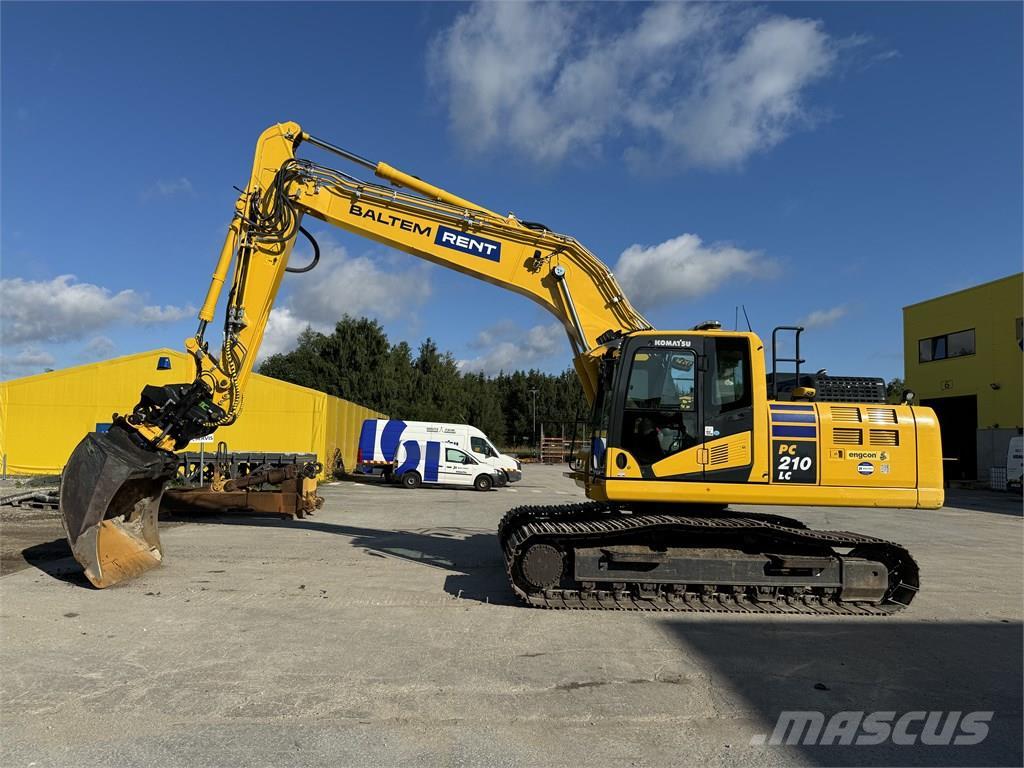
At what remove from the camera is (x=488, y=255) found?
927 centimetres

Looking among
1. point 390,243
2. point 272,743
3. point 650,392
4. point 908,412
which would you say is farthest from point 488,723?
point 390,243

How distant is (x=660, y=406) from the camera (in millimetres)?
7375

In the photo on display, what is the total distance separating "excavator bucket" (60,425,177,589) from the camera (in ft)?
Answer: 24.4

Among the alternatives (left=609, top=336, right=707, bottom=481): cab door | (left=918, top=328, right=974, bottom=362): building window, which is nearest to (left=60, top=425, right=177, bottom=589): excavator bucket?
(left=609, top=336, right=707, bottom=481): cab door

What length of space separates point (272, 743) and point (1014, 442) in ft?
99.9

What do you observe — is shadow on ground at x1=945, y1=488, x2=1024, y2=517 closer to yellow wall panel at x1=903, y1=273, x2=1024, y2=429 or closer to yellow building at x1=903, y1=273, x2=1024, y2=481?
yellow building at x1=903, y1=273, x2=1024, y2=481

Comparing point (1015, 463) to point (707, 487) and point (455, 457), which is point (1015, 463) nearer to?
point (455, 457)

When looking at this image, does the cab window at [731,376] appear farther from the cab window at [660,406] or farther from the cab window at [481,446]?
the cab window at [481,446]

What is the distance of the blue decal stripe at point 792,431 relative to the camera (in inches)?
290

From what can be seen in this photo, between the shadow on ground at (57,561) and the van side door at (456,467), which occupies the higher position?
the van side door at (456,467)

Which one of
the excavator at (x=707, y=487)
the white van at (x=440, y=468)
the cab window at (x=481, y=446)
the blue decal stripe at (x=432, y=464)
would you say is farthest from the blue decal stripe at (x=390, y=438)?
the excavator at (x=707, y=487)

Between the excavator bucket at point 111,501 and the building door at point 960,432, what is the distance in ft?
108

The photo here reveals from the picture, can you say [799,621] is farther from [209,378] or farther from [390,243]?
[209,378]

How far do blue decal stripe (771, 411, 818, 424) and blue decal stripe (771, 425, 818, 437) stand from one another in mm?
79
